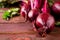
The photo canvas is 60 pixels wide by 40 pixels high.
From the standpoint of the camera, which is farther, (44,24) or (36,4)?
(36,4)

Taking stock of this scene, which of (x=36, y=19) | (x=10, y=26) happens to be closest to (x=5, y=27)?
(x=10, y=26)

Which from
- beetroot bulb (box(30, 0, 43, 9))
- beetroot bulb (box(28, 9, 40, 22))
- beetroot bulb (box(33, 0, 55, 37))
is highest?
beetroot bulb (box(30, 0, 43, 9))

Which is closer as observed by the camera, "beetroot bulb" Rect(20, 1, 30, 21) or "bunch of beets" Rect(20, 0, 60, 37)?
"bunch of beets" Rect(20, 0, 60, 37)

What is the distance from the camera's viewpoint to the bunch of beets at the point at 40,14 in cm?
78

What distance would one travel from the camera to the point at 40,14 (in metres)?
0.81

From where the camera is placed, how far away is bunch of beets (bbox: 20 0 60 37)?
779mm

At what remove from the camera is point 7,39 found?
78cm

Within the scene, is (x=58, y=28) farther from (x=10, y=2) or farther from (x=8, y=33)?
(x=10, y=2)

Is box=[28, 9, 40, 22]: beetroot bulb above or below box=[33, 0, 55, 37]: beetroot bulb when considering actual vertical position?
above

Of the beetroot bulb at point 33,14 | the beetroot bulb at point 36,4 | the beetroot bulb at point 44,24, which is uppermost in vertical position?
the beetroot bulb at point 36,4

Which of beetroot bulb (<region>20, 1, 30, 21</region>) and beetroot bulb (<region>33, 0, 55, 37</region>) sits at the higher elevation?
beetroot bulb (<region>20, 1, 30, 21</region>)

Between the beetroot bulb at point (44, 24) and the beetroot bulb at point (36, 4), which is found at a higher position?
the beetroot bulb at point (36, 4)

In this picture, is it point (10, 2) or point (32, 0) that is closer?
point (32, 0)

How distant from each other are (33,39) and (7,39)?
109 millimetres
